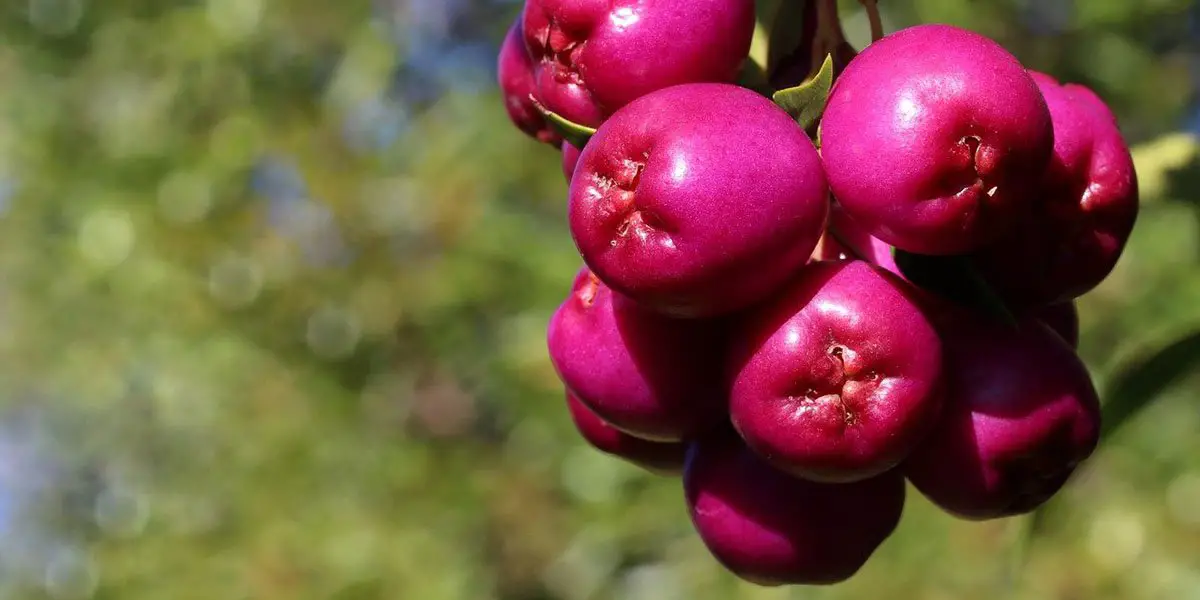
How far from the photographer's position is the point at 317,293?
152 inches

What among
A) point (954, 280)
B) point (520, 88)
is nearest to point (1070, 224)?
point (954, 280)

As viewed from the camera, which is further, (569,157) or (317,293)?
(317,293)

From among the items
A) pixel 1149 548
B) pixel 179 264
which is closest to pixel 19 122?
pixel 179 264

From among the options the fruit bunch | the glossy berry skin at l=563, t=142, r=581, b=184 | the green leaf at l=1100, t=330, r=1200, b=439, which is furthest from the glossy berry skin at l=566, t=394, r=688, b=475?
the green leaf at l=1100, t=330, r=1200, b=439

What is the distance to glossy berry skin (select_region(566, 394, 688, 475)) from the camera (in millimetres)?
992

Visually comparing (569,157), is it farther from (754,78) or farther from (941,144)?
(941,144)

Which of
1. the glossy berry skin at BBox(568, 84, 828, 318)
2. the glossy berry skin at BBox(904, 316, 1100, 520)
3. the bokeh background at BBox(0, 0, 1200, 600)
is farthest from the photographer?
the bokeh background at BBox(0, 0, 1200, 600)

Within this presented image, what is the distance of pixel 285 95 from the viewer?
3.88 meters

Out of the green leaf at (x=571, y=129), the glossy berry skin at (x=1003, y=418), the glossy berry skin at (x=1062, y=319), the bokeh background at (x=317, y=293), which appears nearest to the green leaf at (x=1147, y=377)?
the glossy berry skin at (x=1062, y=319)

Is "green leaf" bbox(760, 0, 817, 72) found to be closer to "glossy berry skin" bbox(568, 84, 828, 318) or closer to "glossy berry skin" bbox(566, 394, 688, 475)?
"glossy berry skin" bbox(568, 84, 828, 318)

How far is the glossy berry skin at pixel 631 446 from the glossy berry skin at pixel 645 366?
0.38 feet

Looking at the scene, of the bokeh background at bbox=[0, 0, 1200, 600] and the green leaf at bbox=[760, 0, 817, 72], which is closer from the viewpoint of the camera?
the green leaf at bbox=[760, 0, 817, 72]

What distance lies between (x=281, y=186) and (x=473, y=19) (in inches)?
39.7

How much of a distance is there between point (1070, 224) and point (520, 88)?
478 millimetres
